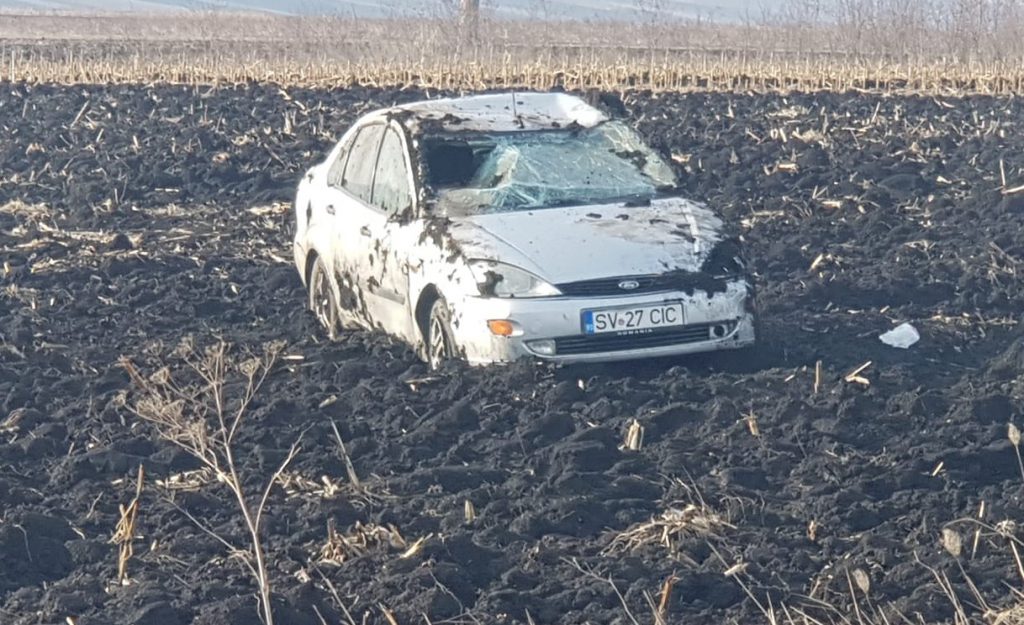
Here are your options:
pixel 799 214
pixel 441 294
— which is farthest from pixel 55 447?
pixel 799 214

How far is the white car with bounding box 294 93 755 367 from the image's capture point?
898 centimetres

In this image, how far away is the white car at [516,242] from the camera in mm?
8984

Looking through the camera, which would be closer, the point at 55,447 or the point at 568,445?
the point at 568,445

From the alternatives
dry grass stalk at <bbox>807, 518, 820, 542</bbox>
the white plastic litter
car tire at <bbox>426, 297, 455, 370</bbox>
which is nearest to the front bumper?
car tire at <bbox>426, 297, 455, 370</bbox>

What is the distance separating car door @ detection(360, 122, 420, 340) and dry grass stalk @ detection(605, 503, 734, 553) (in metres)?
3.25

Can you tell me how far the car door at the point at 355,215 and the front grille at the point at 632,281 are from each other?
1.69 m

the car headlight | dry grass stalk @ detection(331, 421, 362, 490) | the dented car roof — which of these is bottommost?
dry grass stalk @ detection(331, 421, 362, 490)

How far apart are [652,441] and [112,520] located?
236 centimetres

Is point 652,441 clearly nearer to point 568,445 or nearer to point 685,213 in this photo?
point 568,445

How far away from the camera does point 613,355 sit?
29.6 ft

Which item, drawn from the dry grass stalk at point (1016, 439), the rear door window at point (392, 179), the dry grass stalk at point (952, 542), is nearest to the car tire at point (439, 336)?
the rear door window at point (392, 179)

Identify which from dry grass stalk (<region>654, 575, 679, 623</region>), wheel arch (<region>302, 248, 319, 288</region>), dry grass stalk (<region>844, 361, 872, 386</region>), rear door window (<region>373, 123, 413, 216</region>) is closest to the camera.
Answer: dry grass stalk (<region>654, 575, 679, 623</region>)

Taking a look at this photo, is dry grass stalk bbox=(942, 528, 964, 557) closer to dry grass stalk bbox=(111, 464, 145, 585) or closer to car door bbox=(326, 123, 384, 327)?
dry grass stalk bbox=(111, 464, 145, 585)

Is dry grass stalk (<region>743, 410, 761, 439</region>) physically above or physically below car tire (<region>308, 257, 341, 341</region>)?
above
